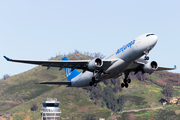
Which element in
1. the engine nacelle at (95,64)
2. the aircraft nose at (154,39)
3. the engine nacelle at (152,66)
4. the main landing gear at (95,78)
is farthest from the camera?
the engine nacelle at (152,66)

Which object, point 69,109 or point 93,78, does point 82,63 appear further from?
point 69,109

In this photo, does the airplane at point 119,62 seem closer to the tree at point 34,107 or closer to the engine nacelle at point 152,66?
the engine nacelle at point 152,66

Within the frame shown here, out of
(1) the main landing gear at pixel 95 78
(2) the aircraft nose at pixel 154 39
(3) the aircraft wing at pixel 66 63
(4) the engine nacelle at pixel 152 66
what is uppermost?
(2) the aircraft nose at pixel 154 39

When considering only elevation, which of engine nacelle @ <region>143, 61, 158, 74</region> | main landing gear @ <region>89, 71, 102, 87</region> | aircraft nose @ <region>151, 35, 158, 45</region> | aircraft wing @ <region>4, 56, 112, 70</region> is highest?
aircraft nose @ <region>151, 35, 158, 45</region>

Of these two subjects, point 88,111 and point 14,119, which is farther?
point 88,111

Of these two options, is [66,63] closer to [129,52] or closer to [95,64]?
[95,64]

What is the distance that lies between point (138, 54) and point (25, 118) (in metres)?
165

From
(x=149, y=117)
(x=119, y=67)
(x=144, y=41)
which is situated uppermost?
(x=144, y=41)

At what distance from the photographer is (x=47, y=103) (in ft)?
491

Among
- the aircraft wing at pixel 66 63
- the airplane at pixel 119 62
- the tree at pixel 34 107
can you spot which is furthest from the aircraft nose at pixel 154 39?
the tree at pixel 34 107

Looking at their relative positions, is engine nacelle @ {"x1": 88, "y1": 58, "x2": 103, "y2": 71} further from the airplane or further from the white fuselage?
the white fuselage

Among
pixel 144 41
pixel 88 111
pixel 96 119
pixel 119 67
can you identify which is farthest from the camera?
pixel 88 111

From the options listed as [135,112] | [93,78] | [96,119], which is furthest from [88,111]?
[93,78]

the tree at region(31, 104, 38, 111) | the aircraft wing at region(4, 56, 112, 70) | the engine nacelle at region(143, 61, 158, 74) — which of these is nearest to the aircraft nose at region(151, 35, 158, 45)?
the engine nacelle at region(143, 61, 158, 74)
